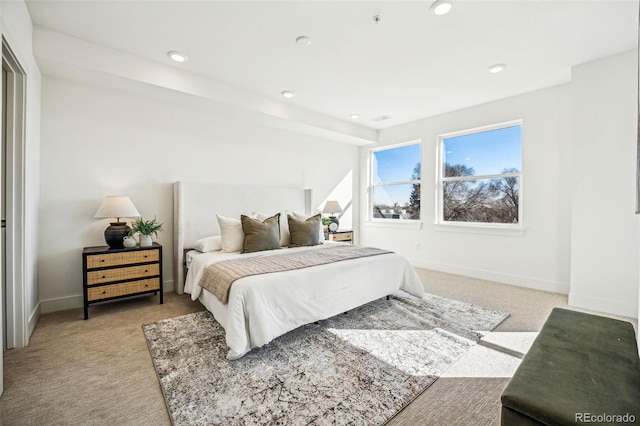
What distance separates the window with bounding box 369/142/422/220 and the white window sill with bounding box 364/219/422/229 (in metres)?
0.12

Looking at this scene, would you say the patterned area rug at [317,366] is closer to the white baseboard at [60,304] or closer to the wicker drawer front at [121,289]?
the wicker drawer front at [121,289]

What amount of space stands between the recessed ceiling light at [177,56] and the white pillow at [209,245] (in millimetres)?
2001

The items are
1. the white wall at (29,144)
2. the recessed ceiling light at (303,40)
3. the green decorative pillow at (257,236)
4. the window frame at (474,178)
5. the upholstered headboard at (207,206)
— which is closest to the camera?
the white wall at (29,144)

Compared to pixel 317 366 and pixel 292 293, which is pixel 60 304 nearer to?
pixel 292 293

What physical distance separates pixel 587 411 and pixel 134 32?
12.4ft

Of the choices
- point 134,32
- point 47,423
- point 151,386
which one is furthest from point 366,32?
point 47,423

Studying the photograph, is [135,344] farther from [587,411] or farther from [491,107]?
[491,107]

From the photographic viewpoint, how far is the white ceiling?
2.27 metres

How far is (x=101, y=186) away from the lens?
327 centimetres

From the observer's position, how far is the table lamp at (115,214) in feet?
9.74

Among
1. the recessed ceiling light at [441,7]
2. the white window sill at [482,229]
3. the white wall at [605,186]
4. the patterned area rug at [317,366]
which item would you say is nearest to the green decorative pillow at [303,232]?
the patterned area rug at [317,366]

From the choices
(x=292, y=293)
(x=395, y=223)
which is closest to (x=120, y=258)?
(x=292, y=293)

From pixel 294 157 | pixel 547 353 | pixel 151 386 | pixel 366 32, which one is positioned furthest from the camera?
pixel 294 157

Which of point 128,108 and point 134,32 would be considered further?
point 128,108
